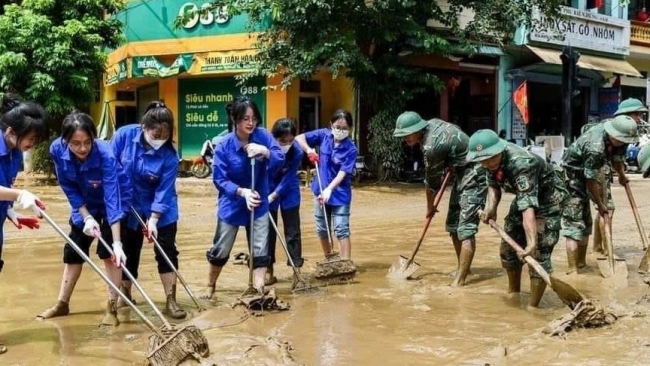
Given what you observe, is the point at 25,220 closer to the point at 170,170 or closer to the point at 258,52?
the point at 170,170

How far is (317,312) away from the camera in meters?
5.49

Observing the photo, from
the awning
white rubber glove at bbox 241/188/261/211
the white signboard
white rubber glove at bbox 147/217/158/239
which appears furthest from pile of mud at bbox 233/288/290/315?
the awning

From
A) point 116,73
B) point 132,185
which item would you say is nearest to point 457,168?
point 132,185

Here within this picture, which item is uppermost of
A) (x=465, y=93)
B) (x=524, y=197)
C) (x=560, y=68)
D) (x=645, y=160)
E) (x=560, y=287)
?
(x=560, y=68)

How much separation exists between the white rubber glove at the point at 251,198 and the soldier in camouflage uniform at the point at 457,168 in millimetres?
1575

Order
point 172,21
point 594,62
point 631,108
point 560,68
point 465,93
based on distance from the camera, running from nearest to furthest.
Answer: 1. point 631,108
2. point 172,21
3. point 465,93
4. point 594,62
5. point 560,68

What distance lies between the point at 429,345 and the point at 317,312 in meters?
1.13

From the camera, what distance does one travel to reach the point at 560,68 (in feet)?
73.5

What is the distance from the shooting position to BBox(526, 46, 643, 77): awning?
20116 mm

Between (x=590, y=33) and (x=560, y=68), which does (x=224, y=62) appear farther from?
(x=590, y=33)

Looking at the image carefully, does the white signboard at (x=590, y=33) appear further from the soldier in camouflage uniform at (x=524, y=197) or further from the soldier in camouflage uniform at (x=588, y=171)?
the soldier in camouflage uniform at (x=524, y=197)

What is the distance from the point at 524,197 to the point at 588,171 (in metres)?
1.69

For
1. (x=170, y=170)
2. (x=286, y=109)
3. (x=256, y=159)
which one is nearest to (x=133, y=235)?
(x=170, y=170)

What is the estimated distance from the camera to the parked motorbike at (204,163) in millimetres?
17781
